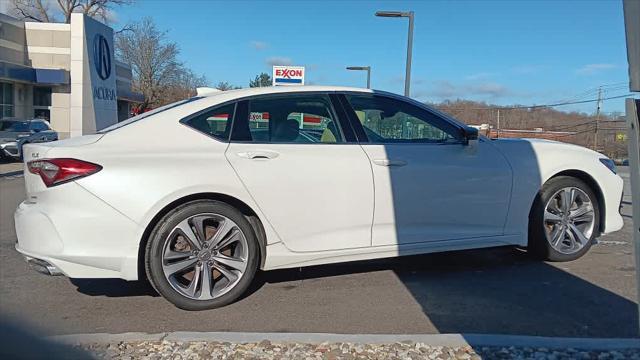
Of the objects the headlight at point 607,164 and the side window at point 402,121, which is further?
the headlight at point 607,164

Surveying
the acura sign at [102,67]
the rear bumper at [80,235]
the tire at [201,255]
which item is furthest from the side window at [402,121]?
the acura sign at [102,67]

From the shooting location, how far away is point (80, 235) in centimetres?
369

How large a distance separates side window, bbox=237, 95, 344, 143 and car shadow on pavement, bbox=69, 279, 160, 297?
1595 millimetres

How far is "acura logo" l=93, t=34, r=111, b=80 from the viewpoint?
24984 millimetres

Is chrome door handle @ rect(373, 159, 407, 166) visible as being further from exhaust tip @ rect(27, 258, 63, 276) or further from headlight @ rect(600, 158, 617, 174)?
exhaust tip @ rect(27, 258, 63, 276)

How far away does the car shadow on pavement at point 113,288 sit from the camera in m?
4.40

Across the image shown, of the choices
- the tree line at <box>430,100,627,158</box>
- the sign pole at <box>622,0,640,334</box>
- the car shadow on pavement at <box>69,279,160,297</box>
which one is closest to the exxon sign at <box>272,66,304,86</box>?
the car shadow on pavement at <box>69,279,160,297</box>

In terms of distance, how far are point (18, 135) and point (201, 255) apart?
18.0 metres

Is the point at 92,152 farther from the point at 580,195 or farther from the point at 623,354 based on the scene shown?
the point at 580,195

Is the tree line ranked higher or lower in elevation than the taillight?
higher

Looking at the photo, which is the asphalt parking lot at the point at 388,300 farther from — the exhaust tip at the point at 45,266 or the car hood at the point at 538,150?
the car hood at the point at 538,150

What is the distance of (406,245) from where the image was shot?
447 cm

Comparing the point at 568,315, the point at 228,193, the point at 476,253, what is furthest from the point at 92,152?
the point at 476,253

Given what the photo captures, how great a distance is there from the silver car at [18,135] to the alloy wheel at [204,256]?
56.3ft
